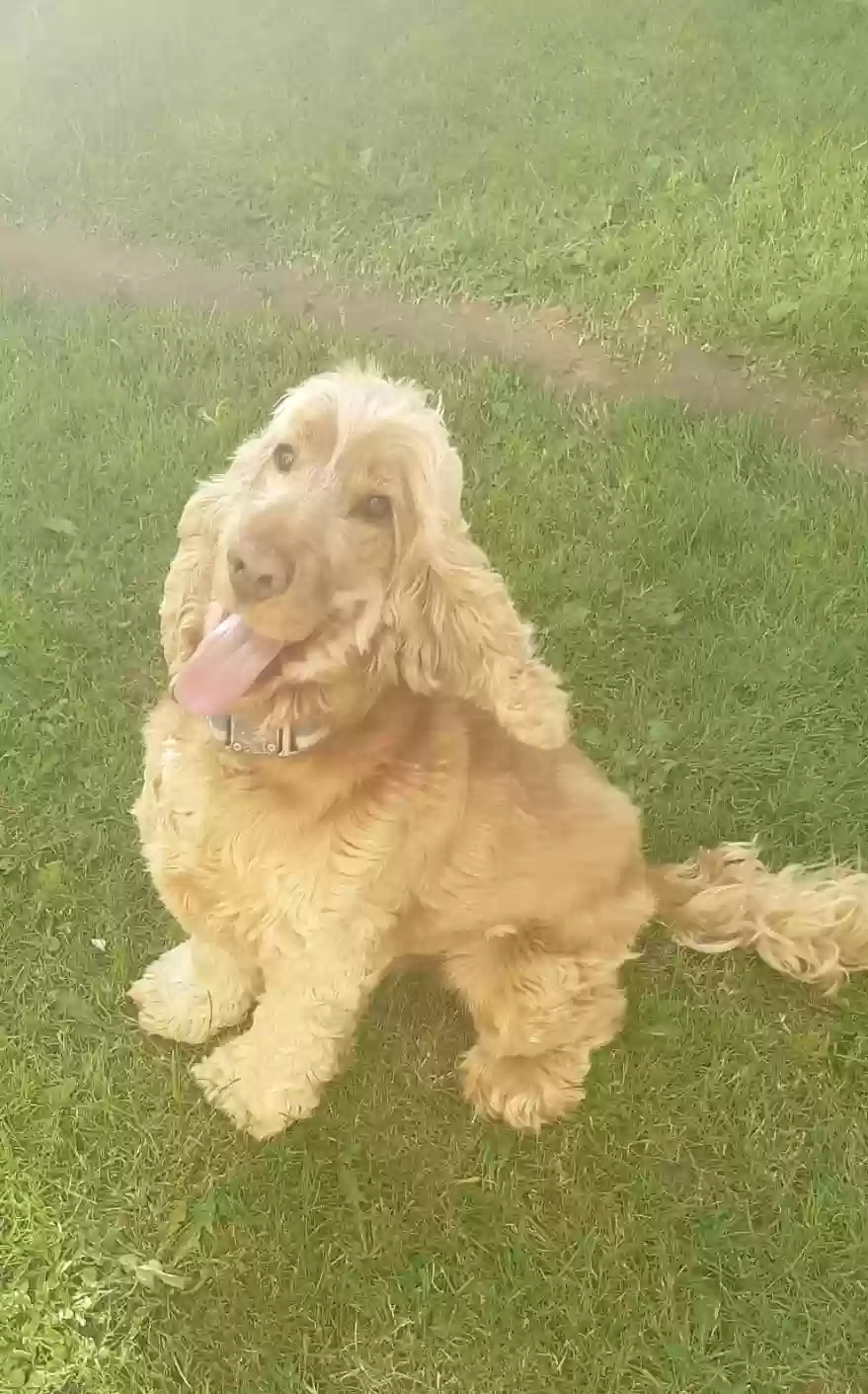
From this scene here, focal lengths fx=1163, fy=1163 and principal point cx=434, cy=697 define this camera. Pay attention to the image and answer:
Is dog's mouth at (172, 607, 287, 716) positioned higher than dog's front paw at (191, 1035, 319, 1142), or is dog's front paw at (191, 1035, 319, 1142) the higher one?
dog's mouth at (172, 607, 287, 716)

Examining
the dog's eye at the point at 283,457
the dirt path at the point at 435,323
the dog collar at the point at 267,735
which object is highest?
the dog's eye at the point at 283,457

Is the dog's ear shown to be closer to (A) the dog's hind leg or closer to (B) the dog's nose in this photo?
Result: (B) the dog's nose

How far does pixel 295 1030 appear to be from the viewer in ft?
8.37

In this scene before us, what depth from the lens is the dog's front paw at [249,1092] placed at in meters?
2.68

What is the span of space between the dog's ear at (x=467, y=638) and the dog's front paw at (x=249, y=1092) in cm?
107

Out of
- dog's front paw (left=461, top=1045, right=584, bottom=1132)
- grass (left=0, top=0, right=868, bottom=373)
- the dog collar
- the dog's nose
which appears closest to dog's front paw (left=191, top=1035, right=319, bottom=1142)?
dog's front paw (left=461, top=1045, right=584, bottom=1132)

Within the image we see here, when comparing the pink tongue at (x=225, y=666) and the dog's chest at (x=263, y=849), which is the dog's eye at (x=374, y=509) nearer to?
the pink tongue at (x=225, y=666)

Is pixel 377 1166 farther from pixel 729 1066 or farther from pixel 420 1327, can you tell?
pixel 729 1066

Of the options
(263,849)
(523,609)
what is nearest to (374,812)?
(263,849)

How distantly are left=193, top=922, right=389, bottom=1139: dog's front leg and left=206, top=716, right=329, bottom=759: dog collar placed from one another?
1.39 feet

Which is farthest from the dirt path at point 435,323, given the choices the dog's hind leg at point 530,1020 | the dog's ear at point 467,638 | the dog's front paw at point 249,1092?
the dog's front paw at point 249,1092

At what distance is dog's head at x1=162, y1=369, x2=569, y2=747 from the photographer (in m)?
1.92

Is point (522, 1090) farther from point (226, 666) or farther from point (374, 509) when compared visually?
point (374, 509)

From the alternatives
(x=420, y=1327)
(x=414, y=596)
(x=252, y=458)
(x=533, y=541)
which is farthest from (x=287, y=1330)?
(x=533, y=541)
